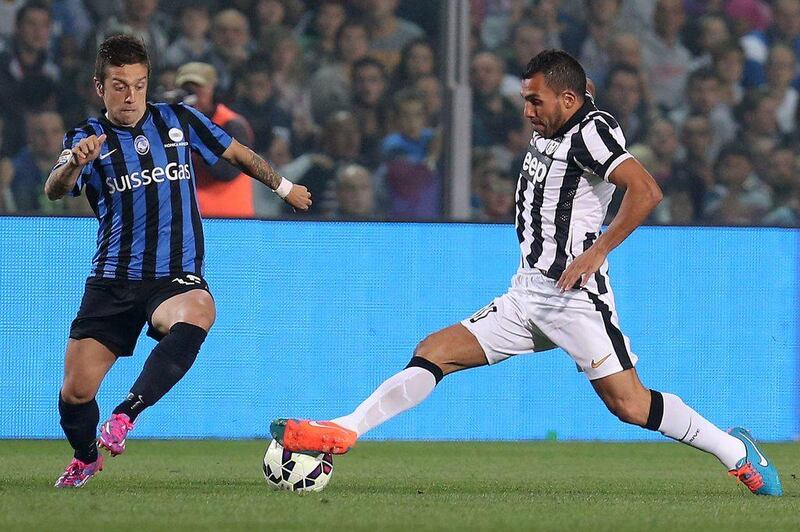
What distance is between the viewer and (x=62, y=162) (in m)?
5.23

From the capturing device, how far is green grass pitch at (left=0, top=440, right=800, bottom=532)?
4.54 meters

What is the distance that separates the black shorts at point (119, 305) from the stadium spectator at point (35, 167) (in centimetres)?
601

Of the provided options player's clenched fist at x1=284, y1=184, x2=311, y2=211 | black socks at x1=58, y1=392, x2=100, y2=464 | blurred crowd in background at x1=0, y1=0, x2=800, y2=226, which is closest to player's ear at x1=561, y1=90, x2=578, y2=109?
player's clenched fist at x1=284, y1=184, x2=311, y2=211

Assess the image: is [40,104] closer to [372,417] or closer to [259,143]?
[259,143]

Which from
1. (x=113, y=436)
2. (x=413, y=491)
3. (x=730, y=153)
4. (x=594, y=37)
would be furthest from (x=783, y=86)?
(x=113, y=436)

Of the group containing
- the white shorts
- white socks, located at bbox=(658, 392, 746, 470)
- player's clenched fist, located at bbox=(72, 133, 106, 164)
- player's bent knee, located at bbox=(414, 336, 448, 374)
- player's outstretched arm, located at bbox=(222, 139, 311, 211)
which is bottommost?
white socks, located at bbox=(658, 392, 746, 470)

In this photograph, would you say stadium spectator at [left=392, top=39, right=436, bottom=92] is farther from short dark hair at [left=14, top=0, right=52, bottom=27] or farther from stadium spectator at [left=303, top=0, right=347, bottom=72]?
short dark hair at [left=14, top=0, right=52, bottom=27]

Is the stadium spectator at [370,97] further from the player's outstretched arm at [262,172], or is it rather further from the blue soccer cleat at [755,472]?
the blue soccer cleat at [755,472]

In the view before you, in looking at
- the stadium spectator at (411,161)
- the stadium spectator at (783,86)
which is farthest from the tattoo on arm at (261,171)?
the stadium spectator at (783,86)

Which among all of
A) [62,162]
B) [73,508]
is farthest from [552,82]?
[73,508]

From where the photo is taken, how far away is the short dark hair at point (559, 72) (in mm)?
5418

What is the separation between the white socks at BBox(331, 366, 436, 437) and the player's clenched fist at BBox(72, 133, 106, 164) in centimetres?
129

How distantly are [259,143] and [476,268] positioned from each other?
418cm

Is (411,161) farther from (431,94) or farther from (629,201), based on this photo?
(629,201)
